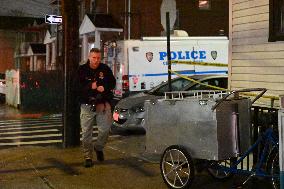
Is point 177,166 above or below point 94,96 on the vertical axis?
below

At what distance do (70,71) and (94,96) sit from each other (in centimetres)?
189

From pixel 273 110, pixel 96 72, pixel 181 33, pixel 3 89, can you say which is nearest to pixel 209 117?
pixel 273 110

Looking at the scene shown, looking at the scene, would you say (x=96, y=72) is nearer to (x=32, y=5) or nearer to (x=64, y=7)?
(x=64, y=7)

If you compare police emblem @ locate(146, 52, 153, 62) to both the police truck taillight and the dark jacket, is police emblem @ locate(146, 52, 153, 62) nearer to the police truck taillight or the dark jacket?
the police truck taillight

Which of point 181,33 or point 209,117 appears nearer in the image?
point 209,117

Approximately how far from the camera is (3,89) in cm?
2277

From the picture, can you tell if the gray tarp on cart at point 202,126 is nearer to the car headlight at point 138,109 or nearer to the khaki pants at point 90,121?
the khaki pants at point 90,121

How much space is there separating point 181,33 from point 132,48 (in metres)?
2.39

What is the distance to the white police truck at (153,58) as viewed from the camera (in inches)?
605

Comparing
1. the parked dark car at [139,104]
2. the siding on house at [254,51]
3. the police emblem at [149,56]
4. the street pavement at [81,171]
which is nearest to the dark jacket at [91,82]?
the street pavement at [81,171]

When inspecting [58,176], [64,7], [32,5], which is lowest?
[58,176]

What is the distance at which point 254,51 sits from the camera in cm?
805

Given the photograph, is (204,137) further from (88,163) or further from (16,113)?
(16,113)

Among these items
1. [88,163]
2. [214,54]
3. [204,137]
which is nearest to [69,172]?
[88,163]
